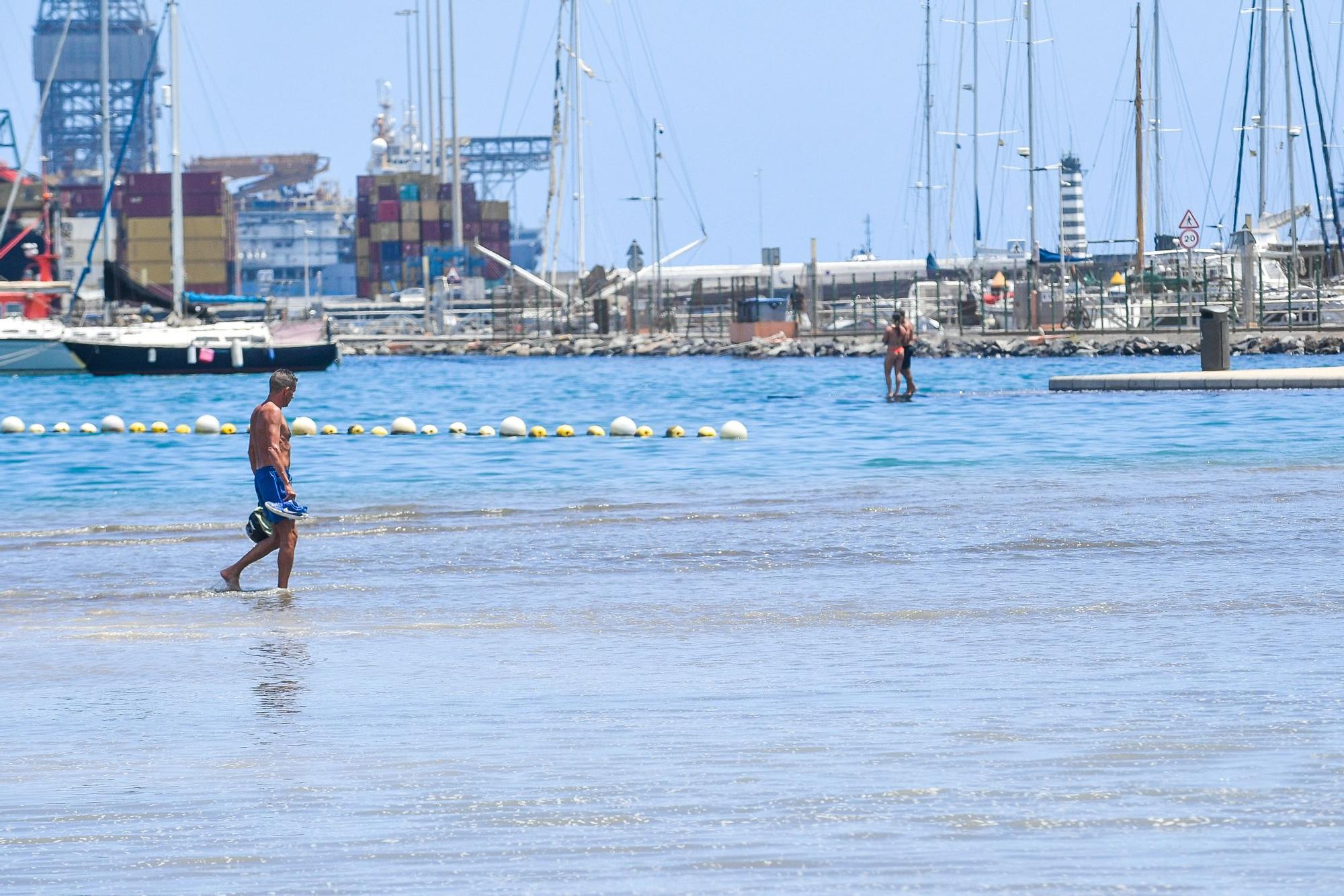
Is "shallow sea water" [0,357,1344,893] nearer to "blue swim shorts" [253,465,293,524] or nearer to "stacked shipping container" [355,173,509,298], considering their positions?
"blue swim shorts" [253,465,293,524]

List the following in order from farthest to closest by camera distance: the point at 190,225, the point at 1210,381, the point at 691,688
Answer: the point at 190,225
the point at 1210,381
the point at 691,688

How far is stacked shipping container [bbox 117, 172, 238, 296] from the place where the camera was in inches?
6220

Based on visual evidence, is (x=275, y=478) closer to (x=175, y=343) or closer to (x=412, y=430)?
(x=412, y=430)

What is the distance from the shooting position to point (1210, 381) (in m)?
34.6

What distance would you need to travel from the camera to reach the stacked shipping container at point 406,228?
540 ft

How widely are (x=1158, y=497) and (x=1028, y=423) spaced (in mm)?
12203

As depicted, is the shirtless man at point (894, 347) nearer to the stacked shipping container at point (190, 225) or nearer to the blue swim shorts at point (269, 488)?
the blue swim shorts at point (269, 488)

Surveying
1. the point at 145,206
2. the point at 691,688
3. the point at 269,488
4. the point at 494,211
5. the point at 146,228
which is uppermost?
the point at 145,206

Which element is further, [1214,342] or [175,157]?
[175,157]

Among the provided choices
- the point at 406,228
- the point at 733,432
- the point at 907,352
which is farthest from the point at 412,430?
the point at 406,228

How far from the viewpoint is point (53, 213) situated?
107 m

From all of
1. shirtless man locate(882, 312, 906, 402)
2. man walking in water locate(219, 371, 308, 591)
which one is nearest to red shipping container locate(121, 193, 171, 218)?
shirtless man locate(882, 312, 906, 402)

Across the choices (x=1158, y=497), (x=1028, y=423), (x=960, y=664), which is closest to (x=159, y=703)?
(x=960, y=664)

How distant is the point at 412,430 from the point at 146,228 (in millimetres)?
130662
